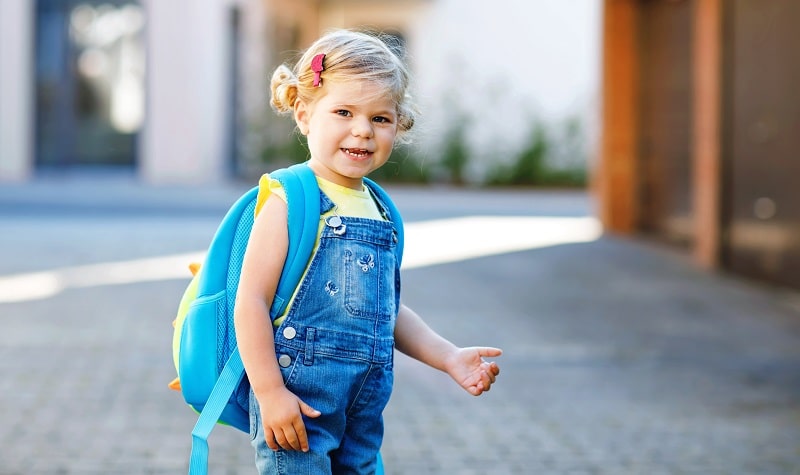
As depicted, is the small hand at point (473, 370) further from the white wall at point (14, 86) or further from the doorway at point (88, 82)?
the doorway at point (88, 82)

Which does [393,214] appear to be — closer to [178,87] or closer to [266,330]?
[266,330]

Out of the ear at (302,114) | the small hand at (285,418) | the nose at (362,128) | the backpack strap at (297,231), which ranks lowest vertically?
the small hand at (285,418)

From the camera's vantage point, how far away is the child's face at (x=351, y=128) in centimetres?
247

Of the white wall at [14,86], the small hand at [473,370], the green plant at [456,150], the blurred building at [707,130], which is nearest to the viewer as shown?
the small hand at [473,370]

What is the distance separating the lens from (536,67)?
27859 mm

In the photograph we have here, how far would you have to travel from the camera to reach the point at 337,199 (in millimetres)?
2510

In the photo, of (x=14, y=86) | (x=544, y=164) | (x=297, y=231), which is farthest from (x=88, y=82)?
(x=297, y=231)

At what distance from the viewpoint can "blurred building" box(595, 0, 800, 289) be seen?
32.4 feet

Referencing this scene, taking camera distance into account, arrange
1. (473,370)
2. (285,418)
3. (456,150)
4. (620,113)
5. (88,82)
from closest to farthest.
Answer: (285,418)
(473,370)
(620,113)
(456,150)
(88,82)

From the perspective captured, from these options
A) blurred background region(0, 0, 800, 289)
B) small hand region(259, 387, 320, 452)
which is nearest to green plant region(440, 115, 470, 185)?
blurred background region(0, 0, 800, 289)

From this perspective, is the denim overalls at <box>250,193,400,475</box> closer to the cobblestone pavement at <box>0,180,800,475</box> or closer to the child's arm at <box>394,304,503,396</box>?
the child's arm at <box>394,304,503,396</box>

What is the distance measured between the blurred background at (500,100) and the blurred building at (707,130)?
0.08ft

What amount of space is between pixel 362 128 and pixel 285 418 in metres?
0.58

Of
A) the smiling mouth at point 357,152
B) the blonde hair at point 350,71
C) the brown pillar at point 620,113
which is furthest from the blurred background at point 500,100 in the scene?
the smiling mouth at point 357,152
